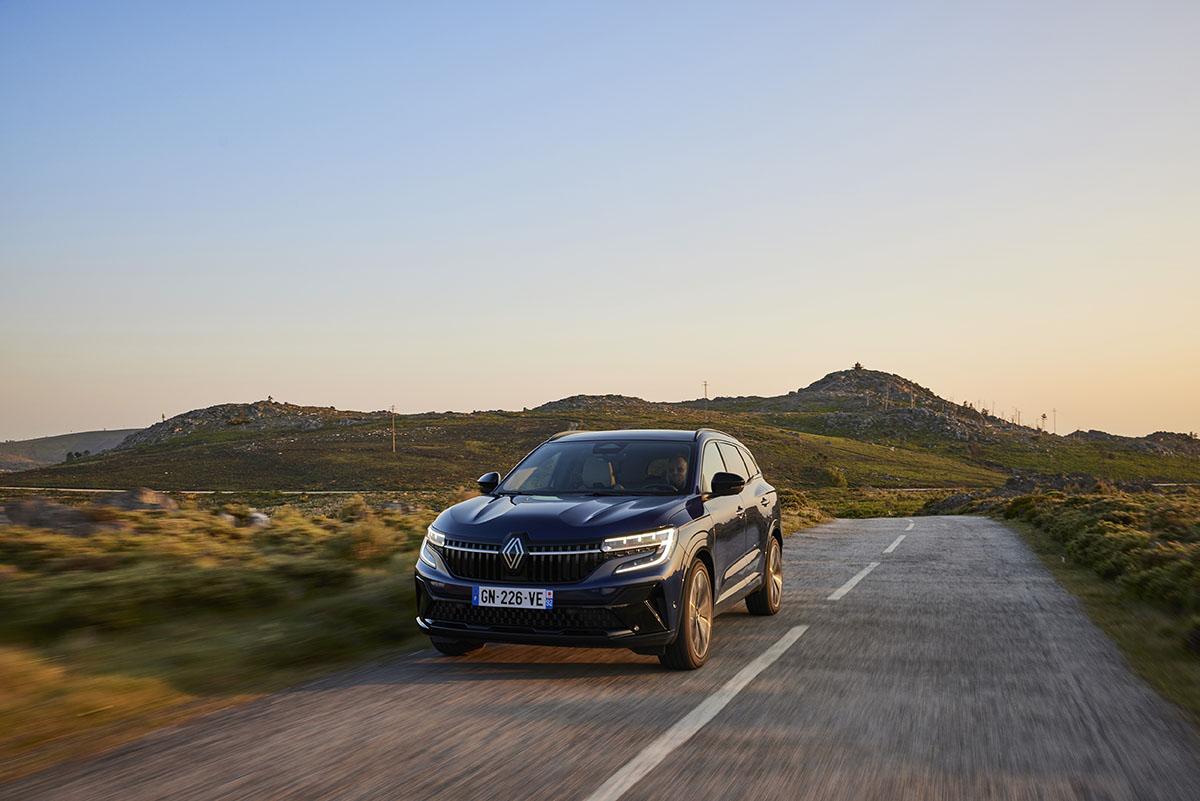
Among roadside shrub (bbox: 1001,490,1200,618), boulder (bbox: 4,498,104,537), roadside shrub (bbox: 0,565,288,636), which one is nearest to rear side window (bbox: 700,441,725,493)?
roadside shrub (bbox: 0,565,288,636)

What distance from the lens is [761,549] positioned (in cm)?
973

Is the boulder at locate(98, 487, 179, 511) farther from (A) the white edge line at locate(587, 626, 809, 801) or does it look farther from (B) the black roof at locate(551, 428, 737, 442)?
(A) the white edge line at locate(587, 626, 809, 801)

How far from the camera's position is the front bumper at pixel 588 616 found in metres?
6.71

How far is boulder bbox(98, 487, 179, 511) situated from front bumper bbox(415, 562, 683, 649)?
25.6ft

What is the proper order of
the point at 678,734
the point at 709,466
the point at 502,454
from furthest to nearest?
the point at 502,454 → the point at 709,466 → the point at 678,734

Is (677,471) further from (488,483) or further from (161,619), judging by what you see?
(161,619)

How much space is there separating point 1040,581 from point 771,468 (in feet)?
313

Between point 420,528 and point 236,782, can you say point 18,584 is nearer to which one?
point 236,782

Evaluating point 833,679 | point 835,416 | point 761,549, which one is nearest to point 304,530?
point 761,549

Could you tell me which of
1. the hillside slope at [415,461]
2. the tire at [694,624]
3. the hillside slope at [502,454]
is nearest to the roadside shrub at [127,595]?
the tire at [694,624]

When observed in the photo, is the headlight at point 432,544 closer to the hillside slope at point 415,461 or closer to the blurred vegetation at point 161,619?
the blurred vegetation at point 161,619

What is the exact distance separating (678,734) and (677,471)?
316cm

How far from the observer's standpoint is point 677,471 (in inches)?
328

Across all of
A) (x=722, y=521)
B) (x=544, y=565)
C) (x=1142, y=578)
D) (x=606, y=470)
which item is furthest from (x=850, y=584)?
(x=544, y=565)
